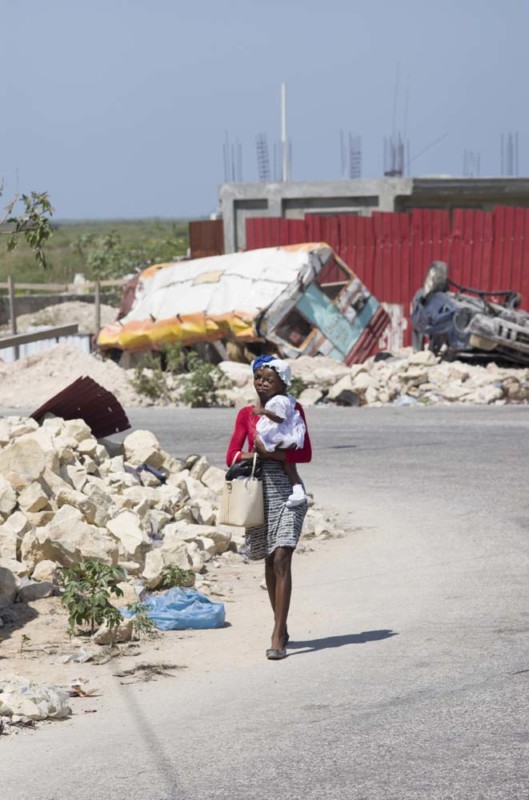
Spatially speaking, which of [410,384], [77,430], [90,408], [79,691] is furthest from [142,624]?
[410,384]

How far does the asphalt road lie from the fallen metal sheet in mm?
2398

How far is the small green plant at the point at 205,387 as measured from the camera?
22672mm

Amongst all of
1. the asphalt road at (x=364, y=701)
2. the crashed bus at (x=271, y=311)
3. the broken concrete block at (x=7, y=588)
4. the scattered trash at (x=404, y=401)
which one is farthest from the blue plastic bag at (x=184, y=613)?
the crashed bus at (x=271, y=311)

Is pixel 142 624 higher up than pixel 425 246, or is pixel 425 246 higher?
pixel 425 246

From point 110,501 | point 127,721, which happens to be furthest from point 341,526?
point 127,721

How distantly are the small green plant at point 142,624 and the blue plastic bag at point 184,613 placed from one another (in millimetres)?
48

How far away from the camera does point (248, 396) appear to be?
74.3 feet

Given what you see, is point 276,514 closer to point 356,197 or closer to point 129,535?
point 129,535

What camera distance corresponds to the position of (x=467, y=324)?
23.4 meters

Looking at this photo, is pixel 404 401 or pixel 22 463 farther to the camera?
pixel 404 401

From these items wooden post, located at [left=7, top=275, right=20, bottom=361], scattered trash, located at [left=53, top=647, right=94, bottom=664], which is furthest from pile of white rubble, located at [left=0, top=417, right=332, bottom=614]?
wooden post, located at [left=7, top=275, right=20, bottom=361]

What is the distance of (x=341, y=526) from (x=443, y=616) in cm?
355

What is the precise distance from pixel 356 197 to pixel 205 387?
11.1 meters

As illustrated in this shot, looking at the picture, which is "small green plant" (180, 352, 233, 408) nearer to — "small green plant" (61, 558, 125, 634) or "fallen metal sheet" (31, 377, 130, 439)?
"fallen metal sheet" (31, 377, 130, 439)
